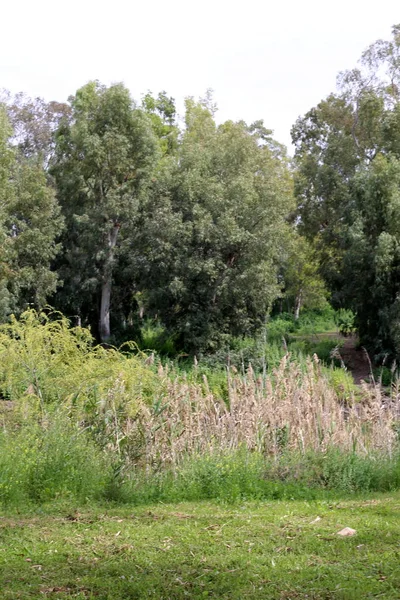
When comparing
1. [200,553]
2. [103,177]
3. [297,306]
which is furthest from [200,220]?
[200,553]

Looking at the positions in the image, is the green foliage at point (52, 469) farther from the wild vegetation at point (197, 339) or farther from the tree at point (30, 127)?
the tree at point (30, 127)

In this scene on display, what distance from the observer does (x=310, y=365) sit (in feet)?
33.7

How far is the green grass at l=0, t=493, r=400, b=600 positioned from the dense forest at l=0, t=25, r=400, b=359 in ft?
54.0

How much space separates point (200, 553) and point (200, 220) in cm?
1839

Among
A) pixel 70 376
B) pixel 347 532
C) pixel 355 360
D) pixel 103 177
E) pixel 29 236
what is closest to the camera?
pixel 347 532

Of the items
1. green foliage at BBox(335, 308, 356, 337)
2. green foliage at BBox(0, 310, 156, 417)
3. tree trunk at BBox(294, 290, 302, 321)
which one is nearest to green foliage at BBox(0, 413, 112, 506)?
green foliage at BBox(0, 310, 156, 417)

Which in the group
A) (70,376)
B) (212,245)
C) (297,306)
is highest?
(212,245)

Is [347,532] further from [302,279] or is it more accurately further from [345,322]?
[302,279]

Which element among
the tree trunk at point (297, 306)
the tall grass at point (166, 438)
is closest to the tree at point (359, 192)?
the tree trunk at point (297, 306)

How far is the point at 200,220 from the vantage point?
23.2m

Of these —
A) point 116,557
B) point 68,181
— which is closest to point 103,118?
point 68,181

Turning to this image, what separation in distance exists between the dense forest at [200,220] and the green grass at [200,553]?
1645 centimetres

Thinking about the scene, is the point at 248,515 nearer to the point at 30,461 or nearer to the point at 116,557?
the point at 116,557

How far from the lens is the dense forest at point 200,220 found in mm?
23578
